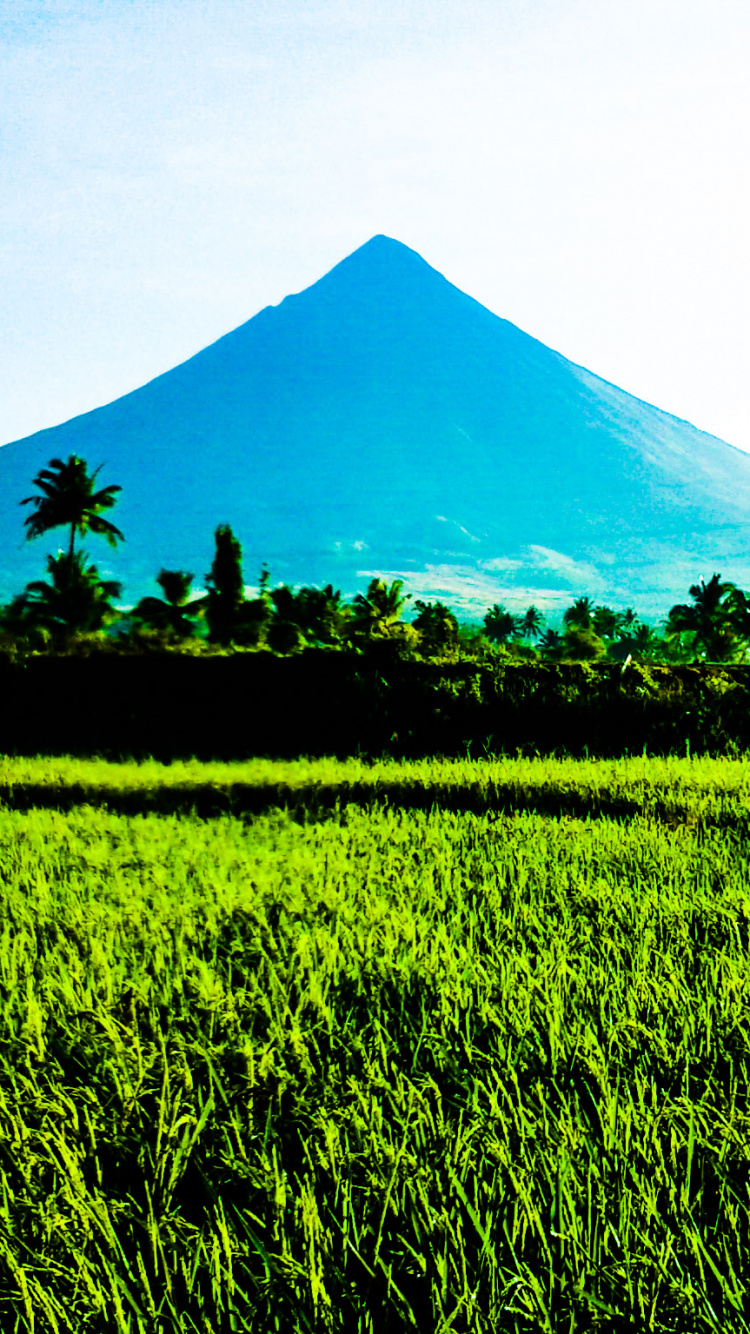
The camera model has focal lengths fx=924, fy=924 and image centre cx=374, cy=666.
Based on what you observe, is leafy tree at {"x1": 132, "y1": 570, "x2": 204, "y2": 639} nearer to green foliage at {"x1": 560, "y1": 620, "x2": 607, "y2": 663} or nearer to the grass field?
green foliage at {"x1": 560, "y1": 620, "x2": 607, "y2": 663}

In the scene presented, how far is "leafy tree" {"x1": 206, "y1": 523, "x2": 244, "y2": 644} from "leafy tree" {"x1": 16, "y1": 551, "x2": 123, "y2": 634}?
3828 millimetres

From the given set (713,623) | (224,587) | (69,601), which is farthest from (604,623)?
(69,601)

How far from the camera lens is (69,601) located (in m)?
32.3

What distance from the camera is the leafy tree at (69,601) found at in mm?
31875

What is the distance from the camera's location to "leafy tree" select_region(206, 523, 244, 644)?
35.8 m

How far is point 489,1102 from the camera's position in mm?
2191

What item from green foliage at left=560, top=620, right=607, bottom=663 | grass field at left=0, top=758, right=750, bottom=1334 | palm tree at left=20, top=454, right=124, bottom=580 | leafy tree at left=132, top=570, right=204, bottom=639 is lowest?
grass field at left=0, top=758, right=750, bottom=1334

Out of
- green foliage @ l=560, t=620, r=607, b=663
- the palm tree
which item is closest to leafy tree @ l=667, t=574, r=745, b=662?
green foliage @ l=560, t=620, r=607, b=663

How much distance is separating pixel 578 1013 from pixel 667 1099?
600 millimetres

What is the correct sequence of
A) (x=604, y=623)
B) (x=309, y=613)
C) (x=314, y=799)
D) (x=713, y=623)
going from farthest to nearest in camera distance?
(x=604, y=623)
(x=713, y=623)
(x=309, y=613)
(x=314, y=799)

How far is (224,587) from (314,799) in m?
31.0

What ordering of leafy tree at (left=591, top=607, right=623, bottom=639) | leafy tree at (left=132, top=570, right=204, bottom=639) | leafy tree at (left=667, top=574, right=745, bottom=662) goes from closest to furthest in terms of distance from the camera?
leafy tree at (left=132, top=570, right=204, bottom=639) → leafy tree at (left=667, top=574, right=745, bottom=662) → leafy tree at (left=591, top=607, right=623, bottom=639)

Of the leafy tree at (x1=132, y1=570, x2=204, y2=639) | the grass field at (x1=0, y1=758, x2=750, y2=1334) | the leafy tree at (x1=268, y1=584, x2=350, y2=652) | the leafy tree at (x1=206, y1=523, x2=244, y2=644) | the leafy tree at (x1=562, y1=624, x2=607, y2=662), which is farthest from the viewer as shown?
the leafy tree at (x1=206, y1=523, x2=244, y2=644)

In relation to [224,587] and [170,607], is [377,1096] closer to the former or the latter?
[170,607]
